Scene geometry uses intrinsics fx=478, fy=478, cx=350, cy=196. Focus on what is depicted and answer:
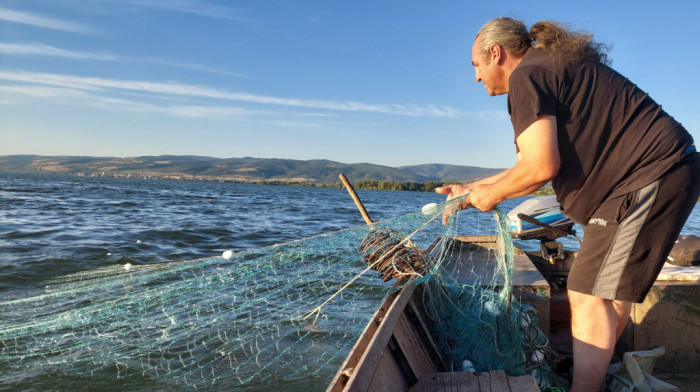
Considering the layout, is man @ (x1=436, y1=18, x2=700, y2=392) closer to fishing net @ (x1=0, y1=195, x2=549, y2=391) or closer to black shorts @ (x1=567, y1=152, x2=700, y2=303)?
black shorts @ (x1=567, y1=152, x2=700, y2=303)

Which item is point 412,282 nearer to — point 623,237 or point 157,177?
point 623,237

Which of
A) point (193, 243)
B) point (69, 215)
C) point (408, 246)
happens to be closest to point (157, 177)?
point (69, 215)

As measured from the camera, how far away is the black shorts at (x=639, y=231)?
2285 mm

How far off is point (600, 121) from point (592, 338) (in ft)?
3.70

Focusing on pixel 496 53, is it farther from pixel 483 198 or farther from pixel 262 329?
pixel 262 329

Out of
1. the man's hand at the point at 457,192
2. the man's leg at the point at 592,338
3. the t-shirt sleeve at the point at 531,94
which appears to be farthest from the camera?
the man's hand at the point at 457,192

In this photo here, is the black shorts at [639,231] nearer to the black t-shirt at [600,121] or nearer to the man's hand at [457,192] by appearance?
the black t-shirt at [600,121]

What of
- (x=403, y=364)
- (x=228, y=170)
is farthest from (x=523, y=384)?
(x=228, y=170)

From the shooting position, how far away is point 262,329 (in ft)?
20.1

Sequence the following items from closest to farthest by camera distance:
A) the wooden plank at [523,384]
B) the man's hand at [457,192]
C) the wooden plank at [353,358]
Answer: the wooden plank at [353,358] < the wooden plank at [523,384] < the man's hand at [457,192]

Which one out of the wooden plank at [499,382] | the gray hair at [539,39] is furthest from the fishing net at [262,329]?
the gray hair at [539,39]

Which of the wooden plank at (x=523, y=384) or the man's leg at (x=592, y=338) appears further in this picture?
the man's leg at (x=592, y=338)

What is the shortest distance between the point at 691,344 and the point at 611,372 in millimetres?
972

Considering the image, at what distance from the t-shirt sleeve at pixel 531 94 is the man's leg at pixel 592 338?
39.3 inches
